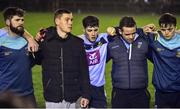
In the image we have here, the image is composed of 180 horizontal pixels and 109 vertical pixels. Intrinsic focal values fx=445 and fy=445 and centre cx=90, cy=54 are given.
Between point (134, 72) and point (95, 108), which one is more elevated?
point (134, 72)

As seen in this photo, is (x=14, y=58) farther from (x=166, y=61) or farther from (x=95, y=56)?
(x=166, y=61)

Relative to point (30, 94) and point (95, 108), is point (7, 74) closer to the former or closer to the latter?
point (30, 94)

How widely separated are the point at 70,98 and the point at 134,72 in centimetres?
101

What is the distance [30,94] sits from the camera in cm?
552

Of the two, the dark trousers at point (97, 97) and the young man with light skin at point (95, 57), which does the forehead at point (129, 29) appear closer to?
the young man with light skin at point (95, 57)

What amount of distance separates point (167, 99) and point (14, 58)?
2062 mm

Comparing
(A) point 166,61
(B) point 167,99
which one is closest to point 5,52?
(A) point 166,61

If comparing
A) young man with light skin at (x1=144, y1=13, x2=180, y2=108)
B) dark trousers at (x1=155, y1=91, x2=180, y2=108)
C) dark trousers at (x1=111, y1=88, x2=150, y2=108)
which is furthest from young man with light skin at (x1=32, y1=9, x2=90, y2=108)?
dark trousers at (x1=155, y1=91, x2=180, y2=108)

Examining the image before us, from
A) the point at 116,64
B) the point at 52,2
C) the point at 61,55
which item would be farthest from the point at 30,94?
the point at 52,2

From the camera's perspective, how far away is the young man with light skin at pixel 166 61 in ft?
18.5

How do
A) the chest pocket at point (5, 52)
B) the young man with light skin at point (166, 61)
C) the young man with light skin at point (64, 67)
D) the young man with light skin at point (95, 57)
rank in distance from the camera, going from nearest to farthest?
the young man with light skin at point (64, 67), the chest pocket at point (5, 52), the young man with light skin at point (166, 61), the young man with light skin at point (95, 57)

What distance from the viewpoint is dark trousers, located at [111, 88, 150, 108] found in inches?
225

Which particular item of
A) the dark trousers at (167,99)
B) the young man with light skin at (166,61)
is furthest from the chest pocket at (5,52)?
the dark trousers at (167,99)

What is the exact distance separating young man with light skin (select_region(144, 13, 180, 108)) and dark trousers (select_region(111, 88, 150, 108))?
0.71 ft
